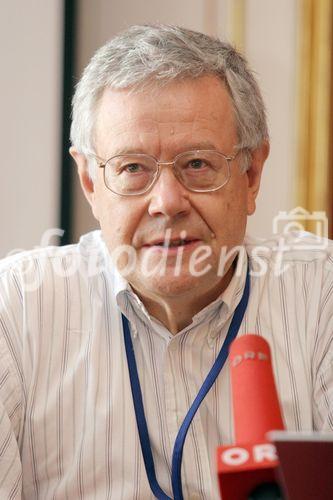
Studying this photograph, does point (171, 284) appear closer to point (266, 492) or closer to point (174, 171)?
point (174, 171)

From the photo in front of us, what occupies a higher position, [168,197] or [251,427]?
[168,197]

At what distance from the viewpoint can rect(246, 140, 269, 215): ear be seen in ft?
5.16

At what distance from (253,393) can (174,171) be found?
72cm

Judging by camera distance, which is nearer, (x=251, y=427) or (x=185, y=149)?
(x=251, y=427)

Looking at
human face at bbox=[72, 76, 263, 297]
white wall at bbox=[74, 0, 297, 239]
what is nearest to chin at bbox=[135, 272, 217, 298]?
human face at bbox=[72, 76, 263, 297]

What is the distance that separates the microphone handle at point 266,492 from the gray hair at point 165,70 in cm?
86

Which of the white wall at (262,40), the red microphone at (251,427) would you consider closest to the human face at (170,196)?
the red microphone at (251,427)

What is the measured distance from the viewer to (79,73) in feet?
8.75

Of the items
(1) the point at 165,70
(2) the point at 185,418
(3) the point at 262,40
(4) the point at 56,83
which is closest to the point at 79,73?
(4) the point at 56,83

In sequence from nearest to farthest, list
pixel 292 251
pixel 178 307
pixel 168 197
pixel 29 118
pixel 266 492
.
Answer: pixel 266 492 < pixel 168 197 < pixel 178 307 < pixel 292 251 < pixel 29 118

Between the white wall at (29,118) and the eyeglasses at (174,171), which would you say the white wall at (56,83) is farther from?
the eyeglasses at (174,171)

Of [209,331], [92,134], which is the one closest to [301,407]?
[209,331]

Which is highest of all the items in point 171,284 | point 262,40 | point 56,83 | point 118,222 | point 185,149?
point 262,40

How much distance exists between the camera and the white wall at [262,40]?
2602 millimetres
